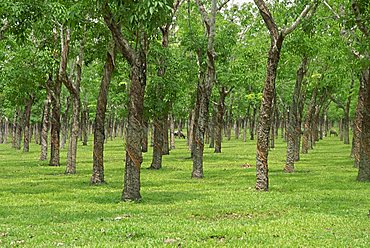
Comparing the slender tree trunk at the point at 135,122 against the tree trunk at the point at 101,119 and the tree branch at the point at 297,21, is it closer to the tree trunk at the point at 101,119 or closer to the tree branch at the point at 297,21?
the tree trunk at the point at 101,119

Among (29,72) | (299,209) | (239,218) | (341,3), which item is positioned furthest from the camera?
(29,72)

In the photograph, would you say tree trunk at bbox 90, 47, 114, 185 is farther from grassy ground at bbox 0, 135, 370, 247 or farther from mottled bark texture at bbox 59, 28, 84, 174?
mottled bark texture at bbox 59, 28, 84, 174

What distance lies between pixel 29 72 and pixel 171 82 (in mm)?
8722

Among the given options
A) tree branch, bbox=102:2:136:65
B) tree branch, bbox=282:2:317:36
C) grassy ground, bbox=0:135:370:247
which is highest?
tree branch, bbox=282:2:317:36

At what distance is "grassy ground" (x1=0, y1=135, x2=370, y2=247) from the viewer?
483 inches

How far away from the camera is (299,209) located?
1734 cm

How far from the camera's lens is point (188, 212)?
16.7 m

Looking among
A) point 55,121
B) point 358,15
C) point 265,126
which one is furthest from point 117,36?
point 55,121

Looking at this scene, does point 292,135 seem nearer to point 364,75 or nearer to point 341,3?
point 364,75

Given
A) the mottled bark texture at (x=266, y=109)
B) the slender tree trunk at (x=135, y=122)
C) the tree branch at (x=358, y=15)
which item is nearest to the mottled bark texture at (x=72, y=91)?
the slender tree trunk at (x=135, y=122)

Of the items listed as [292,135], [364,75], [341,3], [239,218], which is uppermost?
[341,3]

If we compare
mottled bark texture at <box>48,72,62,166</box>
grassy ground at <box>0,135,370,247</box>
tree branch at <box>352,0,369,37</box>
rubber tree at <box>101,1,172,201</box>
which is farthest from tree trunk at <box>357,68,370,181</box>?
mottled bark texture at <box>48,72,62,166</box>

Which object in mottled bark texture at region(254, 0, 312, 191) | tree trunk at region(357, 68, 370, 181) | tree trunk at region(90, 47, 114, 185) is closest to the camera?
mottled bark texture at region(254, 0, 312, 191)

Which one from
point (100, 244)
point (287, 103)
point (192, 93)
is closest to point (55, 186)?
point (100, 244)
